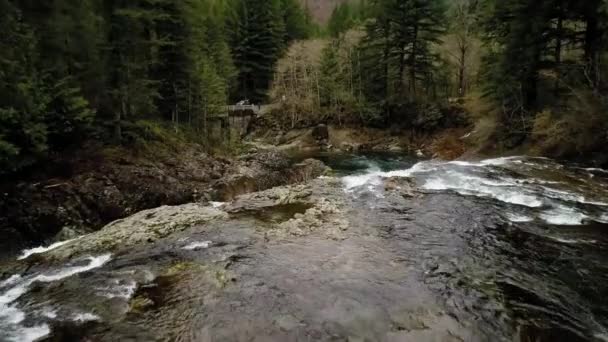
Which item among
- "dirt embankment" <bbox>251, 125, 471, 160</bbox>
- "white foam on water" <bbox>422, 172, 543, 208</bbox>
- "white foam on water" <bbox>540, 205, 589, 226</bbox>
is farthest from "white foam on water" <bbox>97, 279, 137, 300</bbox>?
"dirt embankment" <bbox>251, 125, 471, 160</bbox>

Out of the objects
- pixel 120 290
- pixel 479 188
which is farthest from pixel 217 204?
pixel 479 188

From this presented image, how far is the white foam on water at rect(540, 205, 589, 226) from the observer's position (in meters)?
10.5

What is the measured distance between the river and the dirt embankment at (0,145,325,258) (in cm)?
114

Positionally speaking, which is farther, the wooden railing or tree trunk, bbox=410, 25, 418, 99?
the wooden railing

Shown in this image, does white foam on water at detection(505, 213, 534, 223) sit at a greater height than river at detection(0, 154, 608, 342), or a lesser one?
greater

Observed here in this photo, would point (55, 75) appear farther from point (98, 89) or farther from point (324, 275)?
point (324, 275)

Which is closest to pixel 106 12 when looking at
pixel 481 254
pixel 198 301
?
pixel 198 301

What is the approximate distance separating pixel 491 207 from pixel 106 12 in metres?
16.7

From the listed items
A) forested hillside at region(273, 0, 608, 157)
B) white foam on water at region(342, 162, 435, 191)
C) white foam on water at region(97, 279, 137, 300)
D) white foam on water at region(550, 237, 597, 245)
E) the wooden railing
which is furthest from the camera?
the wooden railing

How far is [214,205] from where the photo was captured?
1471 cm

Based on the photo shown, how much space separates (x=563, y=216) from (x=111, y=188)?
15034mm

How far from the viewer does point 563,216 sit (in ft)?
36.0

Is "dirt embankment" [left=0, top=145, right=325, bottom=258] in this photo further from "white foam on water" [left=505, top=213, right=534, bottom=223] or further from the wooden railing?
the wooden railing

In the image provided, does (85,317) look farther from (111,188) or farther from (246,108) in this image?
(246,108)
